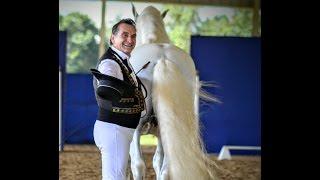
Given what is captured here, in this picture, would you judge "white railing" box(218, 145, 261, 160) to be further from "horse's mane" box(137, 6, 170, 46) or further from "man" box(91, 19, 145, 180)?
"man" box(91, 19, 145, 180)

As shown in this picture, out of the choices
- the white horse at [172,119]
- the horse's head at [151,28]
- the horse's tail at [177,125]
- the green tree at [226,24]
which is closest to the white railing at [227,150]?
the horse's head at [151,28]

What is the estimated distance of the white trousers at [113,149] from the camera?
274 centimetres

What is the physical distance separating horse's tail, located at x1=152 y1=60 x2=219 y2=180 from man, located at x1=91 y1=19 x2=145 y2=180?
38 cm

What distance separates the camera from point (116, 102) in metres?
2.76

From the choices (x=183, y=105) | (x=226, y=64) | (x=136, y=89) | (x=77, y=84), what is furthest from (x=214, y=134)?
(x=136, y=89)

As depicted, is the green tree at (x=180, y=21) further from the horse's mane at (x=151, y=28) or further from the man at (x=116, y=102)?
the man at (x=116, y=102)

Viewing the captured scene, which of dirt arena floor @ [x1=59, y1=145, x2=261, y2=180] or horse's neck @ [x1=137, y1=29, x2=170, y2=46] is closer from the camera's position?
horse's neck @ [x1=137, y1=29, x2=170, y2=46]

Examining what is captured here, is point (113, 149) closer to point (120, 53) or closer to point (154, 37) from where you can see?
point (120, 53)

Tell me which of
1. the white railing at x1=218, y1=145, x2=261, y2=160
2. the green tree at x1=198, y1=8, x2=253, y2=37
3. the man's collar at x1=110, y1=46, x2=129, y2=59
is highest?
the green tree at x1=198, y1=8, x2=253, y2=37

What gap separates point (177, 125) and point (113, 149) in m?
0.59

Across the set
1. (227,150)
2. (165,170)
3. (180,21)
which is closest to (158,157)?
(165,170)

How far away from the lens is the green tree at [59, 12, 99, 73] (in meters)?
14.7

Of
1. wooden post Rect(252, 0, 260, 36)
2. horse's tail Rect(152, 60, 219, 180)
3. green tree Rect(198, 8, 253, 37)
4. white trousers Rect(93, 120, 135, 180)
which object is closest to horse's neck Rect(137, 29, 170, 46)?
horse's tail Rect(152, 60, 219, 180)
